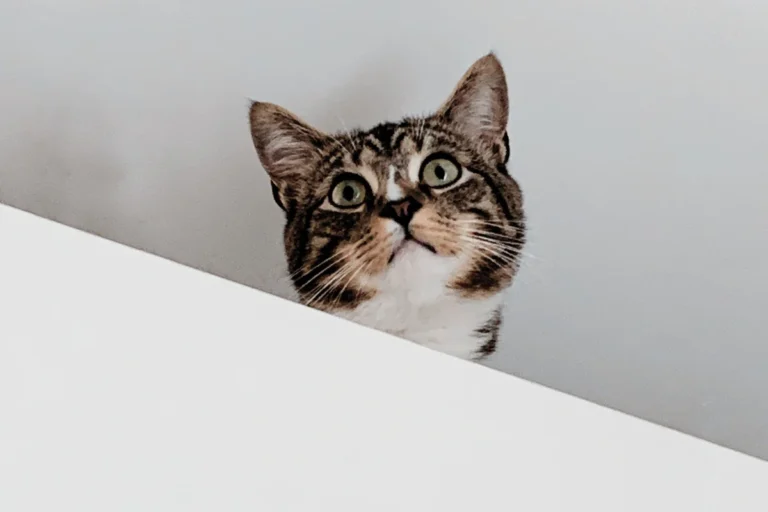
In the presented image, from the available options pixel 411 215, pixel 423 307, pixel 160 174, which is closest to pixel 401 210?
pixel 411 215

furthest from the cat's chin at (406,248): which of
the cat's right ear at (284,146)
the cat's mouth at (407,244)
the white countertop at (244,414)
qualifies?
the white countertop at (244,414)

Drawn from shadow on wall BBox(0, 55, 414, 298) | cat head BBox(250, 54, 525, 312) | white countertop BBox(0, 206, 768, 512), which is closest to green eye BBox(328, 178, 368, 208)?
cat head BBox(250, 54, 525, 312)

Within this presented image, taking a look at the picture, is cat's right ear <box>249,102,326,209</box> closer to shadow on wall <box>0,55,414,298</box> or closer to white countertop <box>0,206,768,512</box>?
shadow on wall <box>0,55,414,298</box>

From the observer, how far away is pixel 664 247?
1152mm

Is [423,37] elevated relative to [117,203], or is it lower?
elevated

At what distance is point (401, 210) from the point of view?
0.92m

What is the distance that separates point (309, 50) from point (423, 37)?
17cm

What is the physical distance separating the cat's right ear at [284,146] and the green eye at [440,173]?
143mm

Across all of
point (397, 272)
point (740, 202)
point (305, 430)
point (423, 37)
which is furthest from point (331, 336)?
point (740, 202)

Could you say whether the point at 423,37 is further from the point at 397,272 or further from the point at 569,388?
the point at 569,388

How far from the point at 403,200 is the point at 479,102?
20cm

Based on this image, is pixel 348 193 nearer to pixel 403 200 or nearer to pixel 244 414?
pixel 403 200

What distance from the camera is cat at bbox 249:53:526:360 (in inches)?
36.5

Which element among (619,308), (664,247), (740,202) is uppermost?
(740,202)
